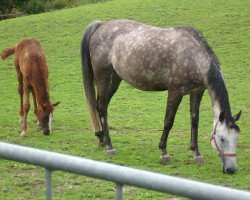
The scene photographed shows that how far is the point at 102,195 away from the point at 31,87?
13.3ft

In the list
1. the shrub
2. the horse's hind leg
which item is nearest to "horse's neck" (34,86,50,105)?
the horse's hind leg

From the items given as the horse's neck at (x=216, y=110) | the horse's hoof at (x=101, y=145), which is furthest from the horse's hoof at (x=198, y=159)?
the horse's hoof at (x=101, y=145)

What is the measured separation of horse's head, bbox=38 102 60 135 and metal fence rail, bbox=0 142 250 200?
6908mm

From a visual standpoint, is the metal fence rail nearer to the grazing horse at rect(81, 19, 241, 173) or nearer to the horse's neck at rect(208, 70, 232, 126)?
the grazing horse at rect(81, 19, 241, 173)

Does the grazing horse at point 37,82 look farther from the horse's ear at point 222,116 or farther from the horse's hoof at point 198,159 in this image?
the horse's ear at point 222,116

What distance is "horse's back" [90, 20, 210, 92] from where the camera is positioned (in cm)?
784

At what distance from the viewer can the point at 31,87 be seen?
1009cm

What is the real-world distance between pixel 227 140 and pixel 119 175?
5.07m

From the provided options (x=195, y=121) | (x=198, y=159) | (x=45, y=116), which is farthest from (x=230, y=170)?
(x=45, y=116)

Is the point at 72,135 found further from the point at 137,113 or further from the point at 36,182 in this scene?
the point at 36,182

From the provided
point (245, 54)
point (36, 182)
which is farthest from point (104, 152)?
point (245, 54)

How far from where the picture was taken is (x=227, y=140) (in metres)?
7.36

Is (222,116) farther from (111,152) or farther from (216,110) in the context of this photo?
(111,152)

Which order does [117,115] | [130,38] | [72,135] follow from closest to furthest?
[130,38], [72,135], [117,115]
